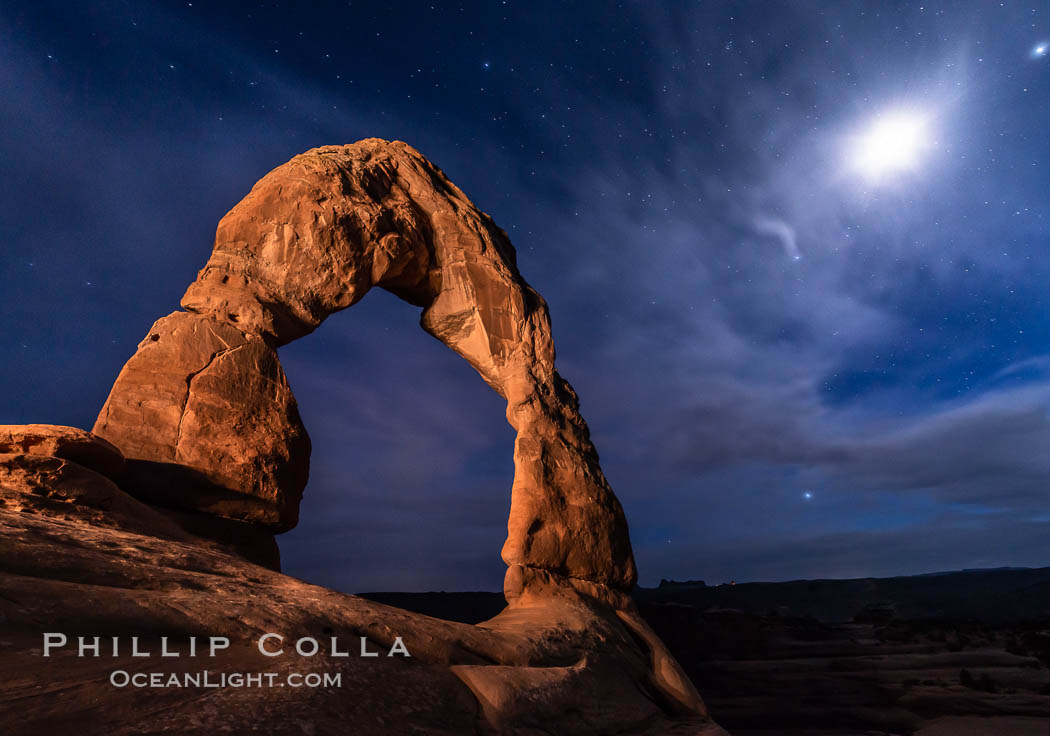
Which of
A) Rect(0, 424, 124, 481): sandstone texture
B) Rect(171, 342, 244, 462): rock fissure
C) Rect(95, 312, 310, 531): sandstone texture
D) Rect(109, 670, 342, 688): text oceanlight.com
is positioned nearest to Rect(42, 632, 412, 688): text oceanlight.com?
Rect(109, 670, 342, 688): text oceanlight.com

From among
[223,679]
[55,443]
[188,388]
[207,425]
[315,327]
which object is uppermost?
[315,327]

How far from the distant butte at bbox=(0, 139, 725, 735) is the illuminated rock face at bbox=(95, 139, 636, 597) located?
0.03 metres

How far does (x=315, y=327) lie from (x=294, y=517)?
7.67ft

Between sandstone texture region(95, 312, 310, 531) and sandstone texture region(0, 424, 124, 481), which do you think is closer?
sandstone texture region(0, 424, 124, 481)

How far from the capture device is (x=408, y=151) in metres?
9.35

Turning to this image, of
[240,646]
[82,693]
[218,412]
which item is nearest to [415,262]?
[218,412]

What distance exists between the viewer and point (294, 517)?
6242mm

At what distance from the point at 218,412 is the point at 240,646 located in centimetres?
333

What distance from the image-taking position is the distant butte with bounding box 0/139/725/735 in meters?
2.70

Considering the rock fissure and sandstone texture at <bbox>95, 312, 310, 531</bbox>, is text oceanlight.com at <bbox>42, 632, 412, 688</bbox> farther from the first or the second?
the rock fissure

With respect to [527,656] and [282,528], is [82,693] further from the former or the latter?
[282,528]

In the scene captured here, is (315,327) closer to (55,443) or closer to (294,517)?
(294,517)

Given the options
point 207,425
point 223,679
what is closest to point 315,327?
point 207,425

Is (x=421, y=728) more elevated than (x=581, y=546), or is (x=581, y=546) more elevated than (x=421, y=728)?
(x=581, y=546)
